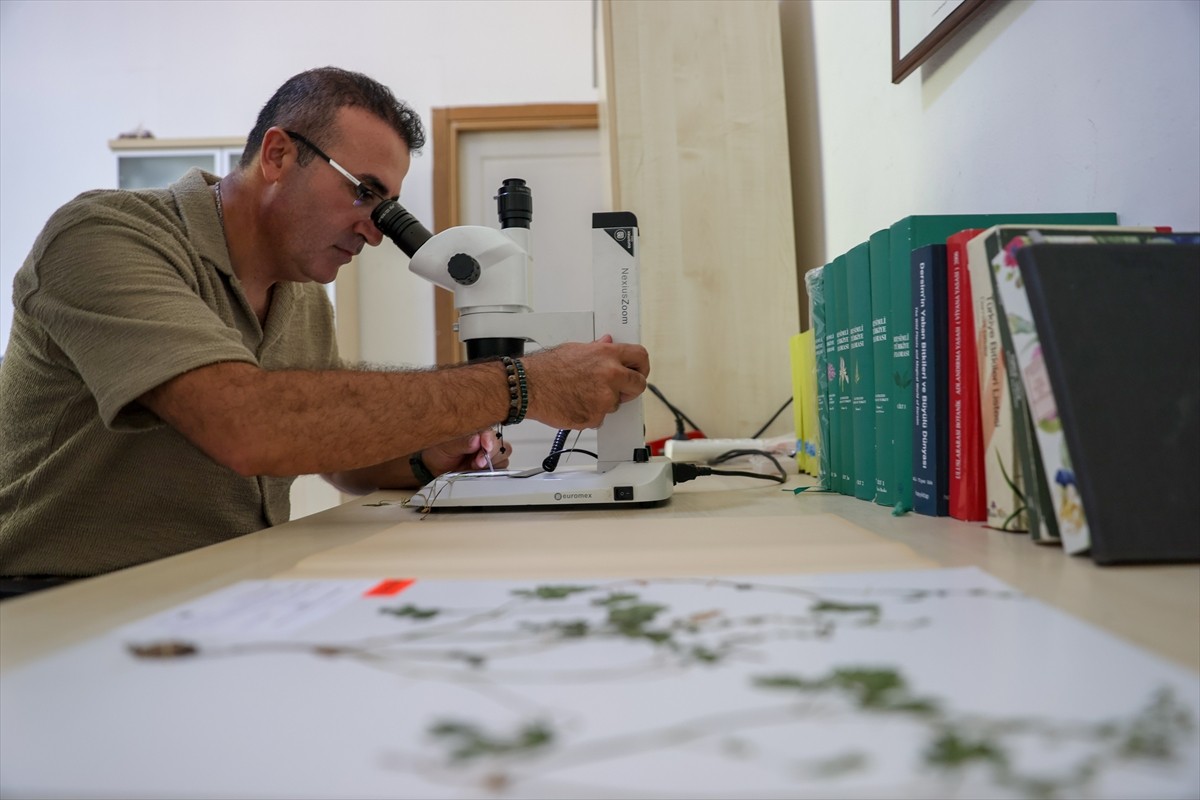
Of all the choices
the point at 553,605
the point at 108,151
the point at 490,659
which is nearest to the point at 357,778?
the point at 490,659

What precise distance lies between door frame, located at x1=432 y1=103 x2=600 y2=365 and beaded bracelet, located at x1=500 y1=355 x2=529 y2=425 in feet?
7.90

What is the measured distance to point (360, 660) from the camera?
41 cm

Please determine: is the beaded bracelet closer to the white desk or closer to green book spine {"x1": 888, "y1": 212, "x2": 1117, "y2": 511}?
the white desk

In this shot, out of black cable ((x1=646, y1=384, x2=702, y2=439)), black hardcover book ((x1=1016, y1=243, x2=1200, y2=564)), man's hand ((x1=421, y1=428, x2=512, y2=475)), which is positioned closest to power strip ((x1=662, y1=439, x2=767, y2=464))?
black cable ((x1=646, y1=384, x2=702, y2=439))

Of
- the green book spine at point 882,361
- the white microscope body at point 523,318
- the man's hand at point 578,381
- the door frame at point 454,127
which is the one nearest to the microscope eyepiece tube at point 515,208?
the white microscope body at point 523,318

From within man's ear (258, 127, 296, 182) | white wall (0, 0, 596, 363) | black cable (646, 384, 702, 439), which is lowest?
black cable (646, 384, 702, 439)

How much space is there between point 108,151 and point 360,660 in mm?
3776

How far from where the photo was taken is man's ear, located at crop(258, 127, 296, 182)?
1.40 metres

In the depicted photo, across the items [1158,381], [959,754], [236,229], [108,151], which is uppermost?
[108,151]

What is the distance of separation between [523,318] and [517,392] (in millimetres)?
118

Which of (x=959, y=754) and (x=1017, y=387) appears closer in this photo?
(x=959, y=754)

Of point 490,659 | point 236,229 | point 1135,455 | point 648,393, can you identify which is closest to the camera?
point 490,659

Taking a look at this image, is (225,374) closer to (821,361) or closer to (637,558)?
(637,558)

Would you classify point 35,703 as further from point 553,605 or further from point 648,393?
point 648,393
